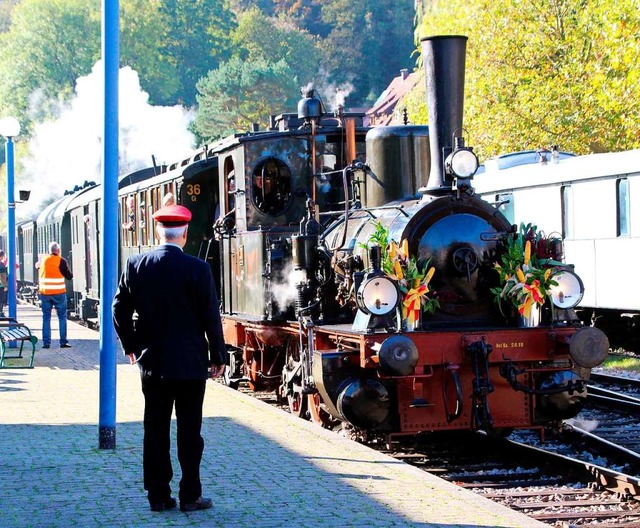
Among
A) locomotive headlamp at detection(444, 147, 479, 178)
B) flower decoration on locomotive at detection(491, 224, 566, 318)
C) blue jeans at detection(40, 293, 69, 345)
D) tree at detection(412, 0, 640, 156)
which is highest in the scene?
tree at detection(412, 0, 640, 156)

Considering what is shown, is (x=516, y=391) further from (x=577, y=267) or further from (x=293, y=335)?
(x=577, y=267)

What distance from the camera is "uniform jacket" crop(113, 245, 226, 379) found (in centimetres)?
682

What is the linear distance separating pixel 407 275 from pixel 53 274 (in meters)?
11.3

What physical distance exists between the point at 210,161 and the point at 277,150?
9.44ft

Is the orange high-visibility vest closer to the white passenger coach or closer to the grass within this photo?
the white passenger coach

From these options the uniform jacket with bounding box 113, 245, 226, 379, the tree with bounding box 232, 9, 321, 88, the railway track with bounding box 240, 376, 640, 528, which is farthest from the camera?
the tree with bounding box 232, 9, 321, 88

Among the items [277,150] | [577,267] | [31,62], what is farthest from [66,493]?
[31,62]

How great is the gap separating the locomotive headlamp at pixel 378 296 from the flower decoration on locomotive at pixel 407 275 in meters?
0.10

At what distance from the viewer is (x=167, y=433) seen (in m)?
6.93

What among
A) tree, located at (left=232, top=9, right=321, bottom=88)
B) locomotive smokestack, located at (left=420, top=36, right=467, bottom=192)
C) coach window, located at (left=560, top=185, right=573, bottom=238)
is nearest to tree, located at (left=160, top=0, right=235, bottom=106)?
tree, located at (left=232, top=9, right=321, bottom=88)

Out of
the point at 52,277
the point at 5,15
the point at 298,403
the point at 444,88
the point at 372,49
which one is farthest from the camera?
the point at 5,15

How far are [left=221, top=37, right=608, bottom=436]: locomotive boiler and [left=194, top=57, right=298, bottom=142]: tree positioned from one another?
58281mm

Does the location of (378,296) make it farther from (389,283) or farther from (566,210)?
(566,210)

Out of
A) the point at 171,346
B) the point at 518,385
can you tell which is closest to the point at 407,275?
the point at 518,385
